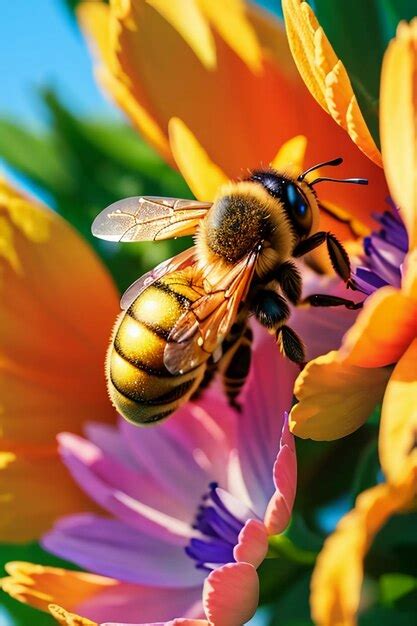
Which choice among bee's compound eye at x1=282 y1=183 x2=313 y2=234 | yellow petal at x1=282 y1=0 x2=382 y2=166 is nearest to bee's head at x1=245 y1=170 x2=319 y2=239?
bee's compound eye at x1=282 y1=183 x2=313 y2=234

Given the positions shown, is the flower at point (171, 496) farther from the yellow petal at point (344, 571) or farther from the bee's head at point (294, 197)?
the yellow petal at point (344, 571)

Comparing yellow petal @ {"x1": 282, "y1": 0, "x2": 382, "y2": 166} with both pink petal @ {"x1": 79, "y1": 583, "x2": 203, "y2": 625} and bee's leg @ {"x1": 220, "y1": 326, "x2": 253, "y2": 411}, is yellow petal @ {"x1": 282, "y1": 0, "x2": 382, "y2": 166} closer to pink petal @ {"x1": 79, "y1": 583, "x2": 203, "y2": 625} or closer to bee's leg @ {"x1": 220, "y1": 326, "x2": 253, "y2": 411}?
bee's leg @ {"x1": 220, "y1": 326, "x2": 253, "y2": 411}

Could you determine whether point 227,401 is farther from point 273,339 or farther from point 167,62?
point 167,62

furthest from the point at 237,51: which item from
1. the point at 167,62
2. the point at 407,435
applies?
the point at 407,435

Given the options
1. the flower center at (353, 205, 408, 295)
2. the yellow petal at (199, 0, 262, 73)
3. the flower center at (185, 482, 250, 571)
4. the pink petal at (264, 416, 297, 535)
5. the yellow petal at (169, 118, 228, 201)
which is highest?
the yellow petal at (199, 0, 262, 73)

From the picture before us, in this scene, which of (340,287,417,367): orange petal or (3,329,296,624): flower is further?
(3,329,296,624): flower

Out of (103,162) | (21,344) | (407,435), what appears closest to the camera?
(407,435)

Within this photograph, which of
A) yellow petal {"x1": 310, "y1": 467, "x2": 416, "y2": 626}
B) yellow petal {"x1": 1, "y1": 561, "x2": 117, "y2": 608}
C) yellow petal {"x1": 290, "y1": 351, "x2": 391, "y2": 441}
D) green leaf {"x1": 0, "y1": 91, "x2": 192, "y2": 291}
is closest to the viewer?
yellow petal {"x1": 310, "y1": 467, "x2": 416, "y2": 626}

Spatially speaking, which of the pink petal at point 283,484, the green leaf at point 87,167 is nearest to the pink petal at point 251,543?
the pink petal at point 283,484
